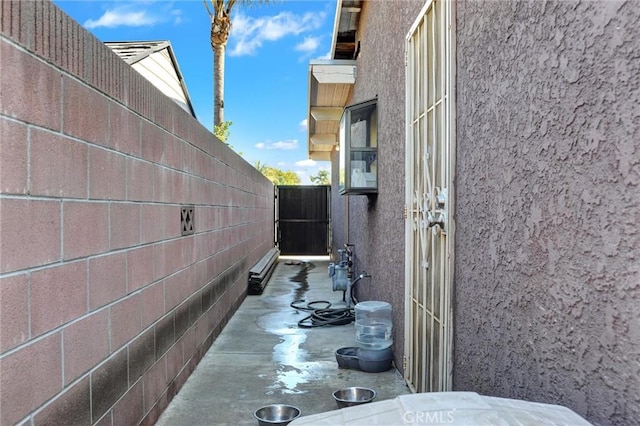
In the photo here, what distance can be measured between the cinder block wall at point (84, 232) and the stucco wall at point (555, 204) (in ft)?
6.15

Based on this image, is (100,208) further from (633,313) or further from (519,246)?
(633,313)

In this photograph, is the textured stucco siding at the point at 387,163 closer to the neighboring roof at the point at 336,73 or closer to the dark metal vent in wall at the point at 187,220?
the neighboring roof at the point at 336,73

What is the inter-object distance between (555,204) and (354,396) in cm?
252

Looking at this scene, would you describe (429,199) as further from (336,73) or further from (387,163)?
(336,73)

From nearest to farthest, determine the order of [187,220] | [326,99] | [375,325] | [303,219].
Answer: [187,220], [375,325], [326,99], [303,219]

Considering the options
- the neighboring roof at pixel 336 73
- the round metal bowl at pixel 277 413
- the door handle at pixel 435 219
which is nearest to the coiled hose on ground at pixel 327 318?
the round metal bowl at pixel 277 413

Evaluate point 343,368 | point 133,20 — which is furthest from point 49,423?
point 133,20

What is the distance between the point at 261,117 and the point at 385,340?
148ft

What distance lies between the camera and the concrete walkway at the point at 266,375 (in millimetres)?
3678

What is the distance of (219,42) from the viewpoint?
1456 centimetres

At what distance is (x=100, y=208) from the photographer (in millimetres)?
2496

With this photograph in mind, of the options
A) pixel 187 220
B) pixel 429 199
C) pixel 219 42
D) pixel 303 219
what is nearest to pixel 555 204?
pixel 429 199

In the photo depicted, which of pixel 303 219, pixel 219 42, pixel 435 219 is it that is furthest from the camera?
pixel 303 219

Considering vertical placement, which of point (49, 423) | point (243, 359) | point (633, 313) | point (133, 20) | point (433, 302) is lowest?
point (243, 359)
